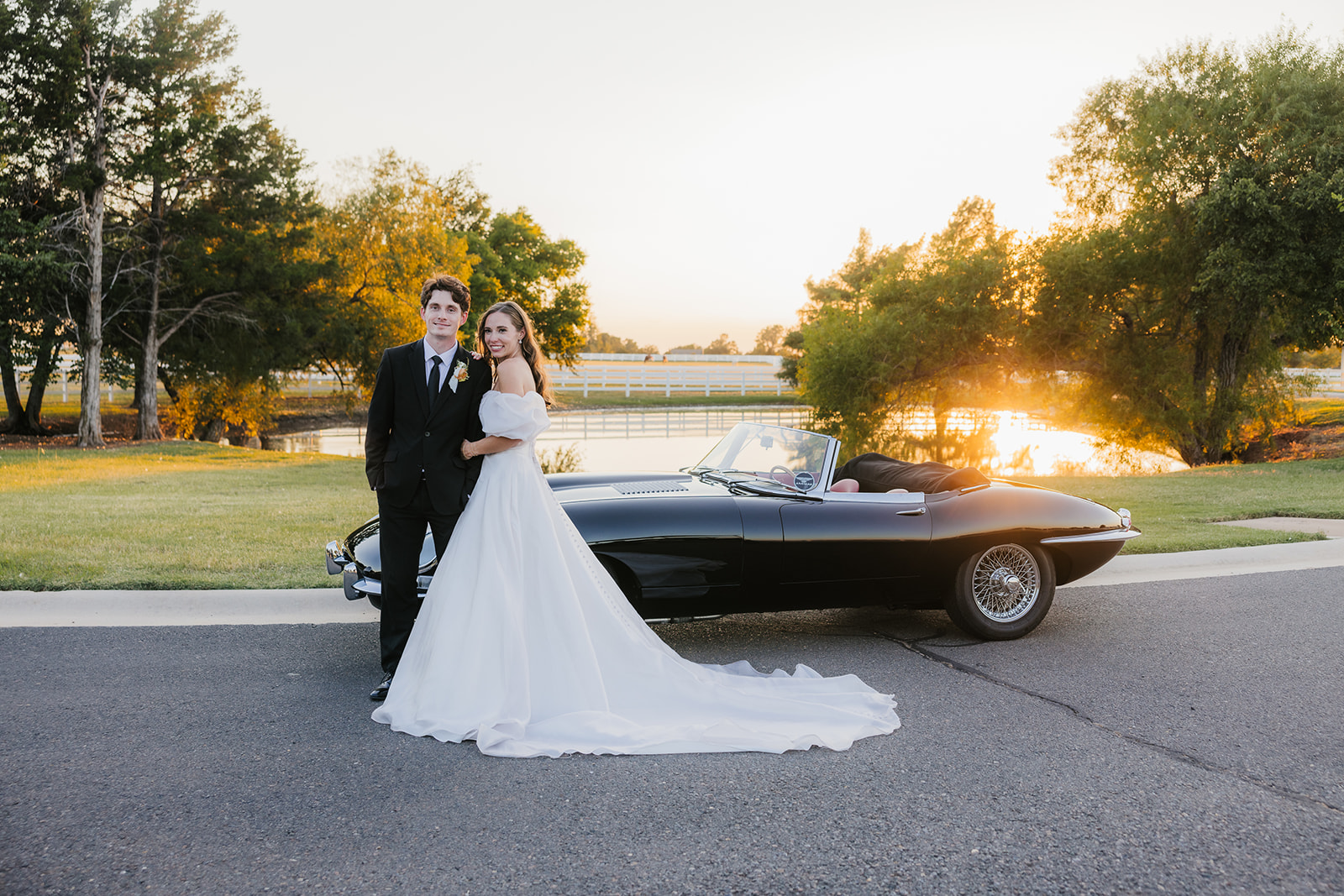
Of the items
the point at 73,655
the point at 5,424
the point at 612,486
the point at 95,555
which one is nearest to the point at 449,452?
the point at 612,486

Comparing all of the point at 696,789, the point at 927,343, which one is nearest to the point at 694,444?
the point at 927,343

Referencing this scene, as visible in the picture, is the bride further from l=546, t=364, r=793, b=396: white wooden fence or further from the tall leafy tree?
l=546, t=364, r=793, b=396: white wooden fence

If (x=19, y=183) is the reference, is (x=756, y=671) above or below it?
below

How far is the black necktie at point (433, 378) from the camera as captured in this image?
4234mm

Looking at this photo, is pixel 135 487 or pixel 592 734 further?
pixel 135 487

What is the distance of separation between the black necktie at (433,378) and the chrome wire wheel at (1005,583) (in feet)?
10.5

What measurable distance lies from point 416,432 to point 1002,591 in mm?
3463

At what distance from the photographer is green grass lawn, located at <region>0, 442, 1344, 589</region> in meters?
6.94

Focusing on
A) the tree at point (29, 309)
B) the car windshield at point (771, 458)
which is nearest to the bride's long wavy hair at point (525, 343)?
the car windshield at point (771, 458)

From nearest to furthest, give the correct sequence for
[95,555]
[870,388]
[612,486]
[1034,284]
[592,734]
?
[592,734] → [612,486] → [95,555] → [1034,284] → [870,388]

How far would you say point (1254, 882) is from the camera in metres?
2.72

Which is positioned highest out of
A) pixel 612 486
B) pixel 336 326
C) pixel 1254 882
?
pixel 336 326

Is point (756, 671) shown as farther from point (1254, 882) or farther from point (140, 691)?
point (140, 691)

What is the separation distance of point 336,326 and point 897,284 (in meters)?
15.1
